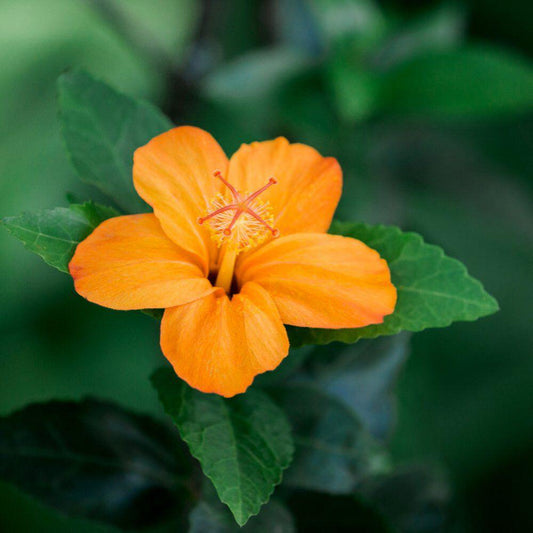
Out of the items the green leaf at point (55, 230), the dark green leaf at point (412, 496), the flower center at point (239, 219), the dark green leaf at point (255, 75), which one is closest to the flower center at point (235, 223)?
the flower center at point (239, 219)

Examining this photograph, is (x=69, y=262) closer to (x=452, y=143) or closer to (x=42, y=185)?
(x=42, y=185)

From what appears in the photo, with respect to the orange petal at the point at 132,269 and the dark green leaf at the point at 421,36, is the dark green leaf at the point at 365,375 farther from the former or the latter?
the dark green leaf at the point at 421,36

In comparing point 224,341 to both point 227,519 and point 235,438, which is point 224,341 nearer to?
point 235,438

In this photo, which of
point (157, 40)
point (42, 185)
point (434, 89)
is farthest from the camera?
point (157, 40)

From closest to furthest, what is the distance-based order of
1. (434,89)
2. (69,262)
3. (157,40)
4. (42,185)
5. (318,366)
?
(69,262), (318,366), (434,89), (42,185), (157,40)

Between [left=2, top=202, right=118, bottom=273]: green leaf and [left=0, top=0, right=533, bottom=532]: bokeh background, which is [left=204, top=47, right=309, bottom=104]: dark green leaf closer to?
[left=0, top=0, right=533, bottom=532]: bokeh background

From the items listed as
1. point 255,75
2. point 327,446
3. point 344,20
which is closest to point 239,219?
point 327,446

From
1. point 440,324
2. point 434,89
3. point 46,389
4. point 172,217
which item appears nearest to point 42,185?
point 46,389
